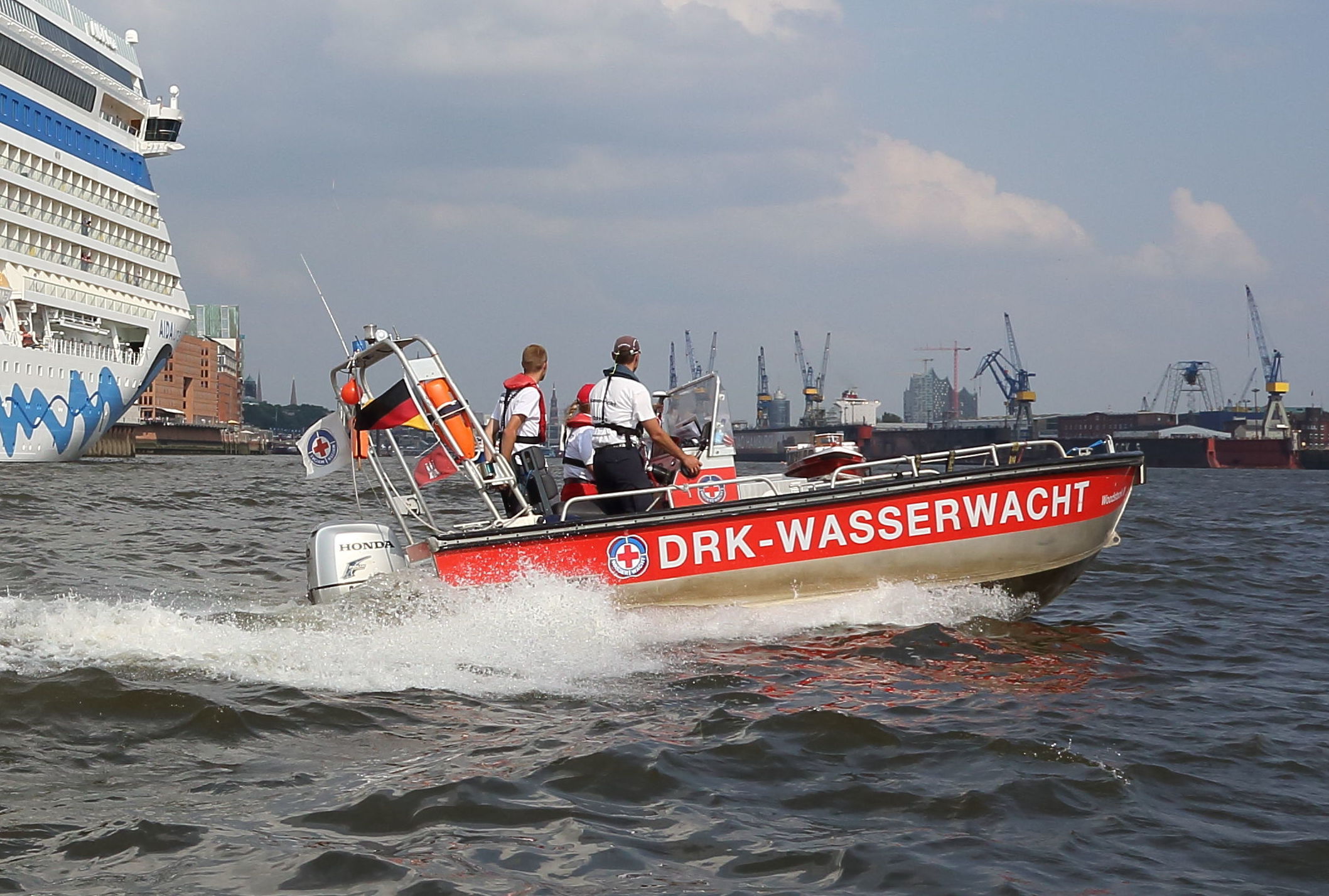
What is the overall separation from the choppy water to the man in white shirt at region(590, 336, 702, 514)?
3.00 feet

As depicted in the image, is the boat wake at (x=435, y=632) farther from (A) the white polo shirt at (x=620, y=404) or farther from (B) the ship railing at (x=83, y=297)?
(B) the ship railing at (x=83, y=297)

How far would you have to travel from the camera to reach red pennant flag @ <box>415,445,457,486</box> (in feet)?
27.1

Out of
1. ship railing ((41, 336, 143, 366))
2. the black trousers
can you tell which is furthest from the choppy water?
ship railing ((41, 336, 143, 366))

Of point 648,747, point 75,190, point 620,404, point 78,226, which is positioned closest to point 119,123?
point 75,190

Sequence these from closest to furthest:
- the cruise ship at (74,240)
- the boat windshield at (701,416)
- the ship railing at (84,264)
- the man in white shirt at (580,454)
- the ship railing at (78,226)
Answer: the man in white shirt at (580,454), the boat windshield at (701,416), the cruise ship at (74,240), the ship railing at (84,264), the ship railing at (78,226)

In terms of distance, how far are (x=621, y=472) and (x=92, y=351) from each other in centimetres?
3791

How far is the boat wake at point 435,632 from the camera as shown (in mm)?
6406

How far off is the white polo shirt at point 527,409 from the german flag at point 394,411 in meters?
0.64

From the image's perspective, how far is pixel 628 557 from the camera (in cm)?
796

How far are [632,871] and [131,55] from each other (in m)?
54.9

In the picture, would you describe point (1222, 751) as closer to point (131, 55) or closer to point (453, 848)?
point (453, 848)

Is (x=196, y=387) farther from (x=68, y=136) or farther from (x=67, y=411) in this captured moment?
(x=67, y=411)

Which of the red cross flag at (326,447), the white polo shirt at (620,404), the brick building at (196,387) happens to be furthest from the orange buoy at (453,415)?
the brick building at (196,387)

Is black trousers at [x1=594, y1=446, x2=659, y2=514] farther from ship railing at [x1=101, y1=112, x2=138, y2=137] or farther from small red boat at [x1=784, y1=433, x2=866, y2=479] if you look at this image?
ship railing at [x1=101, y1=112, x2=138, y2=137]
